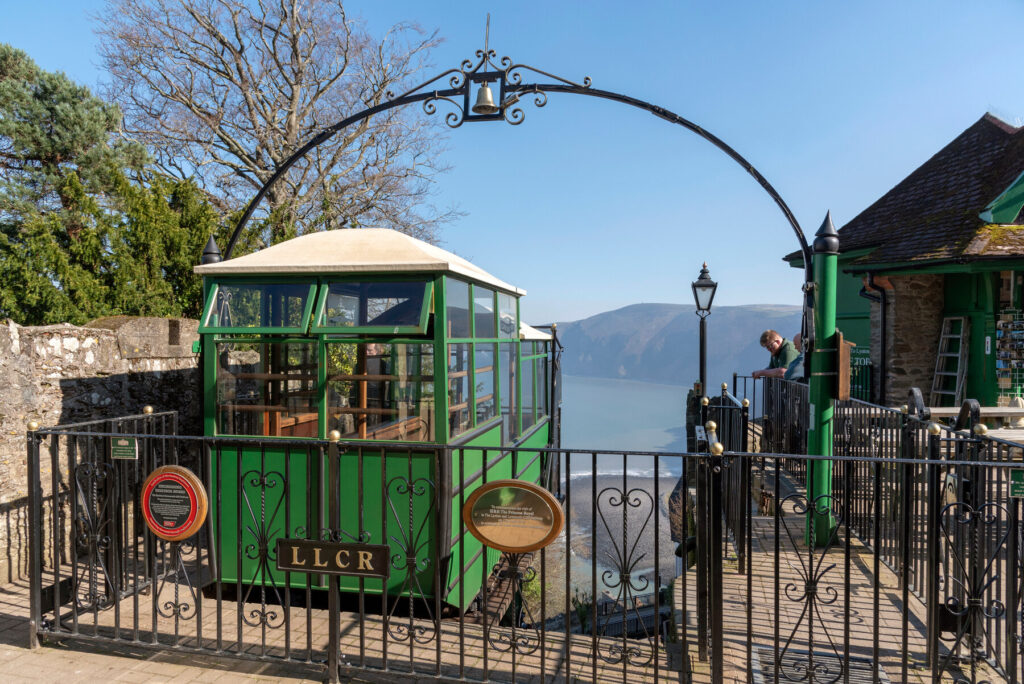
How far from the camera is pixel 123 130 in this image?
1762 cm

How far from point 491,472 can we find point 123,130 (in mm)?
16881

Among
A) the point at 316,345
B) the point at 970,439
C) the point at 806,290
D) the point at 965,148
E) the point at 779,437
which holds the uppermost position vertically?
the point at 965,148

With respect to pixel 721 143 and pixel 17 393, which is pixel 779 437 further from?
pixel 17 393

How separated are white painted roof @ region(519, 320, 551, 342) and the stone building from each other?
8.29m

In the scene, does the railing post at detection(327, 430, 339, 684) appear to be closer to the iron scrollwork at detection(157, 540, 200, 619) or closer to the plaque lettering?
the plaque lettering

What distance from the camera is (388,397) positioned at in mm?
5066

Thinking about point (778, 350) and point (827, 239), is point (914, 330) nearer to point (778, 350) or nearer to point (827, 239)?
point (778, 350)

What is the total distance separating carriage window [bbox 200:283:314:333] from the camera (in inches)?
198

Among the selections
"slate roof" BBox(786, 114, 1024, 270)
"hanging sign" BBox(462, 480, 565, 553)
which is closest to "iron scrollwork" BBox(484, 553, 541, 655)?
"hanging sign" BBox(462, 480, 565, 553)

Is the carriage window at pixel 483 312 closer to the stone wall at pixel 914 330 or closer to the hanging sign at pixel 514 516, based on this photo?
the hanging sign at pixel 514 516

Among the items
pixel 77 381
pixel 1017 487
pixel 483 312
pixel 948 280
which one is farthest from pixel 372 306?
pixel 948 280

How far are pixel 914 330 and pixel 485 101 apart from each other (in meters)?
12.0

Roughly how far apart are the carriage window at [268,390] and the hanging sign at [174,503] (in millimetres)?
1063

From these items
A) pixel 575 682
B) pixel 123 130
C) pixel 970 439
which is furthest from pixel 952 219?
pixel 123 130
